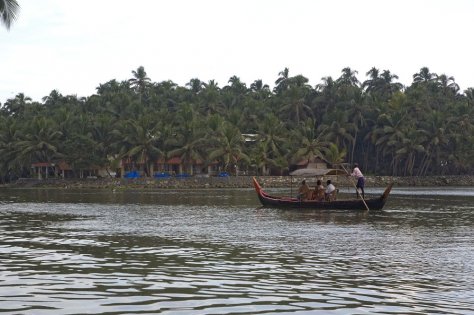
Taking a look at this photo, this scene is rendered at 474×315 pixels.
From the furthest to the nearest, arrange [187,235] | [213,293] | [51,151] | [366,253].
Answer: [51,151], [187,235], [366,253], [213,293]

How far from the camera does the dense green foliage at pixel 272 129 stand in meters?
84.4

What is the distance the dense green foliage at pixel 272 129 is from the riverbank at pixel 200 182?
2.50 meters

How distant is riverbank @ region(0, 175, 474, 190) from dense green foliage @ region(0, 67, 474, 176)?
2.50 meters

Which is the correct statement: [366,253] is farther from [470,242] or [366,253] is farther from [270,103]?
[270,103]

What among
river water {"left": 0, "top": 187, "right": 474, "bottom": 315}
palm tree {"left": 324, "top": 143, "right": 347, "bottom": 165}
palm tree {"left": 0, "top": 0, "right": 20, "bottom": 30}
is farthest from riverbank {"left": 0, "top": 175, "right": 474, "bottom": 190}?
river water {"left": 0, "top": 187, "right": 474, "bottom": 315}

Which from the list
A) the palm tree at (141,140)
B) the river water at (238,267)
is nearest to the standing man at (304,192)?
the river water at (238,267)

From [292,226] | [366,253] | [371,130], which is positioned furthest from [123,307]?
[371,130]

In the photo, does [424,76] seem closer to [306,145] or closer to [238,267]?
[306,145]

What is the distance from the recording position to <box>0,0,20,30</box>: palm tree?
35594 millimetres

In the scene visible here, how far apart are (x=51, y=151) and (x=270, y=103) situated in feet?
123

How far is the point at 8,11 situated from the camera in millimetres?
35688

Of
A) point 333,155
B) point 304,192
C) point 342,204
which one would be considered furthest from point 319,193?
point 333,155

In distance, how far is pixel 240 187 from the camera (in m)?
82.5

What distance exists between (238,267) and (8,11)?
2652 cm
